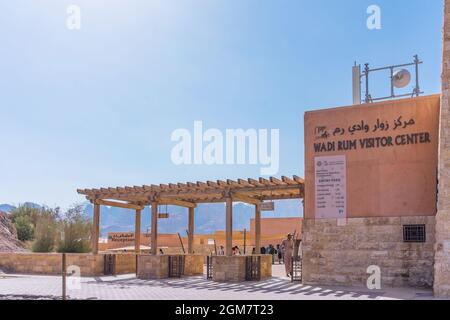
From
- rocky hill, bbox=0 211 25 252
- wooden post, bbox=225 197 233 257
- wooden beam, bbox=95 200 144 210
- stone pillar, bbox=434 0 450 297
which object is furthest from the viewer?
rocky hill, bbox=0 211 25 252

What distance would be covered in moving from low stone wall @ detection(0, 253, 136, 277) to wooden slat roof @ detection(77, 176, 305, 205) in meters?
2.22

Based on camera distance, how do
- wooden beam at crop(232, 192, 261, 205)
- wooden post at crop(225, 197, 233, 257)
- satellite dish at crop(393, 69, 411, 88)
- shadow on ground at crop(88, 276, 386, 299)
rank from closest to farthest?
shadow on ground at crop(88, 276, 386, 299), satellite dish at crop(393, 69, 411, 88), wooden post at crop(225, 197, 233, 257), wooden beam at crop(232, 192, 261, 205)

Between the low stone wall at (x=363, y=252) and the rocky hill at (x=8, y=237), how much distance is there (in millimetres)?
16971

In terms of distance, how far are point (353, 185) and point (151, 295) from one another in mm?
6285

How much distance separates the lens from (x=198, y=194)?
18.1 m

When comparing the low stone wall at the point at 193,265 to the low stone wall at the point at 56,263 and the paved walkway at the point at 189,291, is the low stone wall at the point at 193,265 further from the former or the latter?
the paved walkway at the point at 189,291

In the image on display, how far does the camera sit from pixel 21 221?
3288cm

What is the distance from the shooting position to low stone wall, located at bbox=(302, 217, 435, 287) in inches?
530

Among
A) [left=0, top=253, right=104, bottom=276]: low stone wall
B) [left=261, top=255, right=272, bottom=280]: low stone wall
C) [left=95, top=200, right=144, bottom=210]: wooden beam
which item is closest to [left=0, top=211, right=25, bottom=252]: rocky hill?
[left=0, top=253, right=104, bottom=276]: low stone wall

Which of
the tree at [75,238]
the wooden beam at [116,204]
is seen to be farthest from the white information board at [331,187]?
the tree at [75,238]

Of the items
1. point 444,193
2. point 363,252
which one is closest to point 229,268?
point 363,252

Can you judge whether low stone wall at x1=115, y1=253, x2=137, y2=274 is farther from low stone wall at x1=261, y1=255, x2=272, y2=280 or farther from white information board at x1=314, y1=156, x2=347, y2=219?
white information board at x1=314, y1=156, x2=347, y2=219

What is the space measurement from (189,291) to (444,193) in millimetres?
6603

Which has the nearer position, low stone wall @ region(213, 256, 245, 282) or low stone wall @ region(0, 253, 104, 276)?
low stone wall @ region(213, 256, 245, 282)
